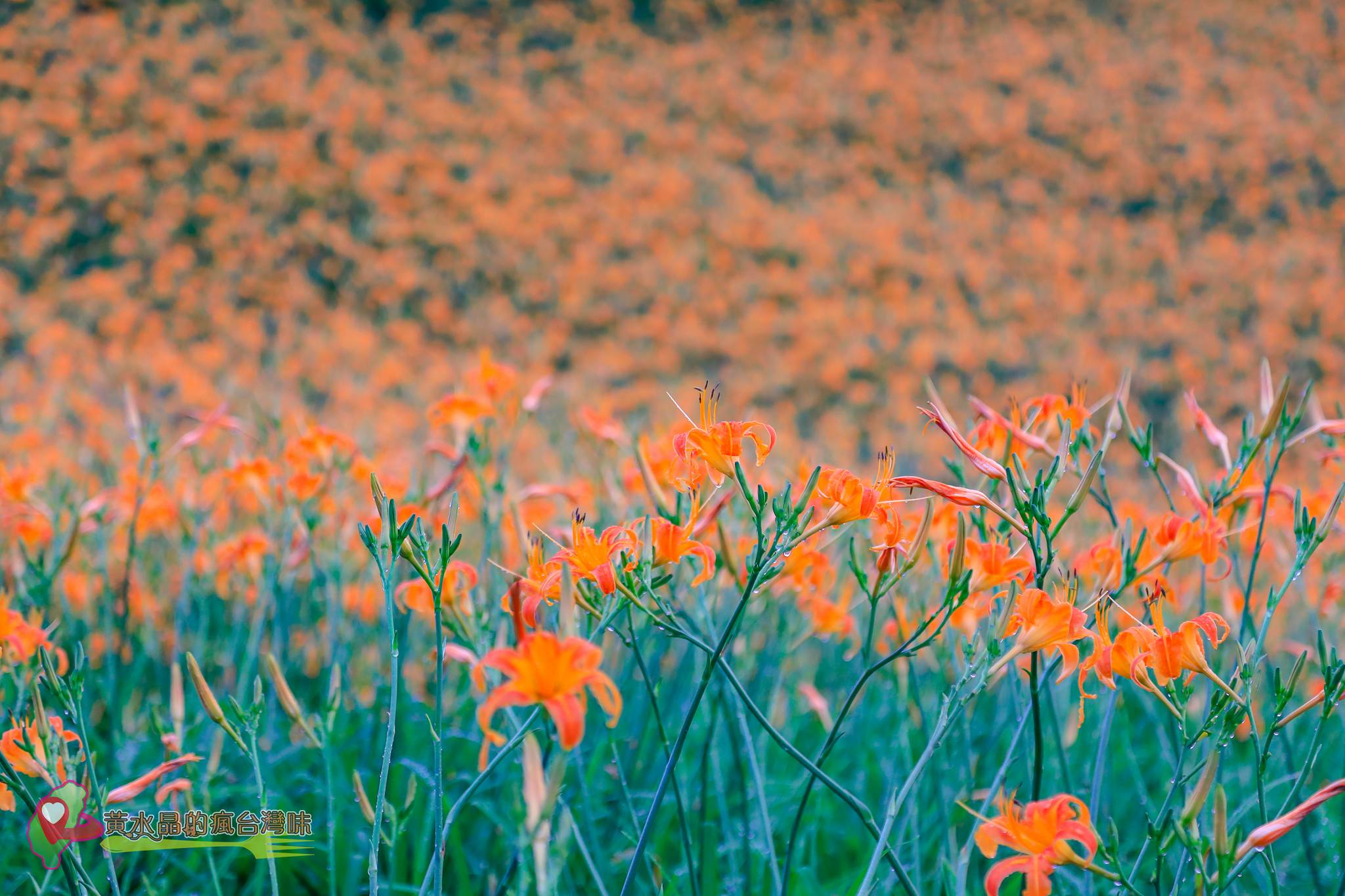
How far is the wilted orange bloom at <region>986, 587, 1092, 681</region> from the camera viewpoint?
88cm

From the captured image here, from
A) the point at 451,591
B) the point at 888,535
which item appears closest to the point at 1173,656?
the point at 888,535

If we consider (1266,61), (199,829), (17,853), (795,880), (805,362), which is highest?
(1266,61)

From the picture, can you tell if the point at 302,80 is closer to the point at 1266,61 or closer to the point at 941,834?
the point at 941,834

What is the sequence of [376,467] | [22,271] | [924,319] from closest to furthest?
1. [376,467]
2. [22,271]
3. [924,319]

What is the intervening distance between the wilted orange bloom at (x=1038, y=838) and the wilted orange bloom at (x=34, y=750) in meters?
1.00

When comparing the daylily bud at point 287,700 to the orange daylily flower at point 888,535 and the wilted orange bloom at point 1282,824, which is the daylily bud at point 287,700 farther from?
the wilted orange bloom at point 1282,824

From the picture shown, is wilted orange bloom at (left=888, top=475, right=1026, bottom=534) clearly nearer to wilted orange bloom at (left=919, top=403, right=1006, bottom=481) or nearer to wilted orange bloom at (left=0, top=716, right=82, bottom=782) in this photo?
wilted orange bloom at (left=919, top=403, right=1006, bottom=481)

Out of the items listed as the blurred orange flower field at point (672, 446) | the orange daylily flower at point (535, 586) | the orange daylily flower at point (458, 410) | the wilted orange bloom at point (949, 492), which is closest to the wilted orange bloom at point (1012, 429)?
the blurred orange flower field at point (672, 446)

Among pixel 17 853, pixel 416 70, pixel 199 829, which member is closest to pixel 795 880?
pixel 199 829

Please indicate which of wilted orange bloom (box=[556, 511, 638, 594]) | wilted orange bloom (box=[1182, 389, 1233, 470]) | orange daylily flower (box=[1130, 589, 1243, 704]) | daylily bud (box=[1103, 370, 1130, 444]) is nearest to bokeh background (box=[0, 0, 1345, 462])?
wilted orange bloom (box=[1182, 389, 1233, 470])

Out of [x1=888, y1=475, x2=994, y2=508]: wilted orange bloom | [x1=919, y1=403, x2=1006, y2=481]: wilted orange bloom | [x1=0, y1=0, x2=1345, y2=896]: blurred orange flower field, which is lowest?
[x1=0, y1=0, x2=1345, y2=896]: blurred orange flower field

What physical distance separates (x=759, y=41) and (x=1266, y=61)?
23.6 feet

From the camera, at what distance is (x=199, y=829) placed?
1.15 m

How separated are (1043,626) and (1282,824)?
0.25 meters
